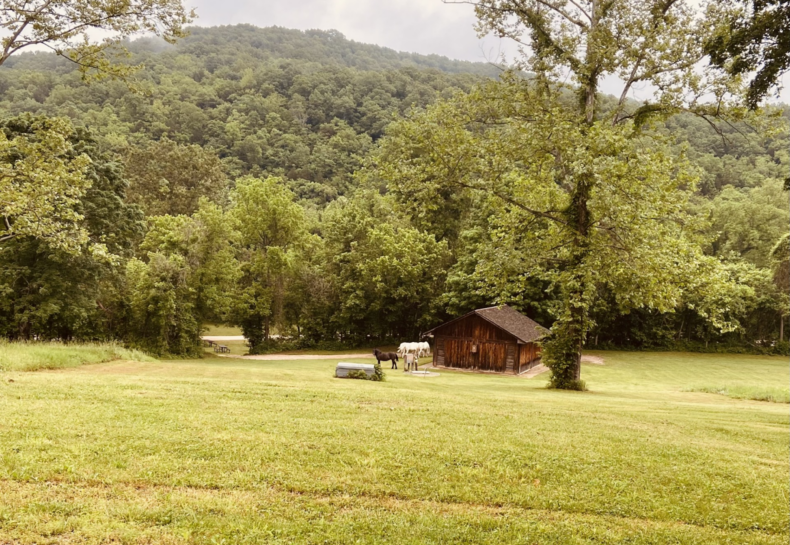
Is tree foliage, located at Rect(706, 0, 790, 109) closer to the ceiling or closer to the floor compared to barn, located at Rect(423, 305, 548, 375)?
closer to the ceiling

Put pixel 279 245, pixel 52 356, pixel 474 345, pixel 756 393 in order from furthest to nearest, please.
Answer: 1. pixel 279 245
2. pixel 474 345
3. pixel 756 393
4. pixel 52 356

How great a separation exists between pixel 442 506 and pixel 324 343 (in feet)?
160

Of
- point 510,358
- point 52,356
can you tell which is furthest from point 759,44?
point 510,358

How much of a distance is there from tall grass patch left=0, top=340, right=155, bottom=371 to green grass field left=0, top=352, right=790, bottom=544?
5.41 meters

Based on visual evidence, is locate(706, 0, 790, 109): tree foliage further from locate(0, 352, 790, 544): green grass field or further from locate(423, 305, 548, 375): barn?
locate(423, 305, 548, 375): barn

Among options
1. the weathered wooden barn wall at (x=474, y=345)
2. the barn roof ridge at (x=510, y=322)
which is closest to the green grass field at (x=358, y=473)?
the barn roof ridge at (x=510, y=322)

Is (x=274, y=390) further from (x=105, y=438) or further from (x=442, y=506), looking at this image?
(x=442, y=506)

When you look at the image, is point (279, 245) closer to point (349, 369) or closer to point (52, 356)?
point (52, 356)

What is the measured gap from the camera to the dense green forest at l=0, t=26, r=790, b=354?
Result: 103 feet

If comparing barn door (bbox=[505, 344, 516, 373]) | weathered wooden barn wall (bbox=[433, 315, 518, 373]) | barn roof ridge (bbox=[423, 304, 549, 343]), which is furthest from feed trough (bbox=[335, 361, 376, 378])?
barn door (bbox=[505, 344, 516, 373])

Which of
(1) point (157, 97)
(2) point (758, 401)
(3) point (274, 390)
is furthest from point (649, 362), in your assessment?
(1) point (157, 97)

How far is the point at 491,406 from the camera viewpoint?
14.7 meters

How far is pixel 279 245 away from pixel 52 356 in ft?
117

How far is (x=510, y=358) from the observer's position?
37938 mm
